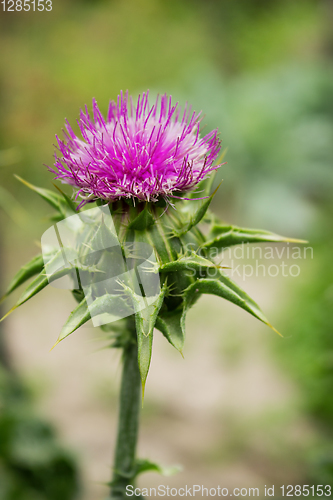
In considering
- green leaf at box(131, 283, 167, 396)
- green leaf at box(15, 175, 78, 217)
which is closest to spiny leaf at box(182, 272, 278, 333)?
green leaf at box(131, 283, 167, 396)

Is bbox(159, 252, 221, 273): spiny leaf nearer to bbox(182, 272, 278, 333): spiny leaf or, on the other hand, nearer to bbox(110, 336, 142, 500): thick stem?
bbox(182, 272, 278, 333): spiny leaf

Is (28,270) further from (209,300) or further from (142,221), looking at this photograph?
(209,300)

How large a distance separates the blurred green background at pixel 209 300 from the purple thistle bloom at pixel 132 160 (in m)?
0.64

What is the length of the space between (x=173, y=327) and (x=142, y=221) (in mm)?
411

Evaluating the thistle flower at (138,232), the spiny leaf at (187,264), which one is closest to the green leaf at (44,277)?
the thistle flower at (138,232)

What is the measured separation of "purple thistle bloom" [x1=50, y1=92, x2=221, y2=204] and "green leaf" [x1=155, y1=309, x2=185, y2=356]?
444mm

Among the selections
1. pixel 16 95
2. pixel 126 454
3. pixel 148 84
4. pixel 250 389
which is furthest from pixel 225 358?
pixel 148 84

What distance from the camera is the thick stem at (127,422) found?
1896mm

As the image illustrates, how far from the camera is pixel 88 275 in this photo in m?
1.68

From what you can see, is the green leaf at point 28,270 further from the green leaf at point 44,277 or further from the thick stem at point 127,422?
the thick stem at point 127,422

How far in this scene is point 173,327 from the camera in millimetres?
1610

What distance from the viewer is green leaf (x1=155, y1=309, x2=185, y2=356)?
1.51 meters

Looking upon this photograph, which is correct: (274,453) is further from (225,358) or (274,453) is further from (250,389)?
(225,358)

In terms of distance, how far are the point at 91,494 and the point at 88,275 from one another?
213 cm
